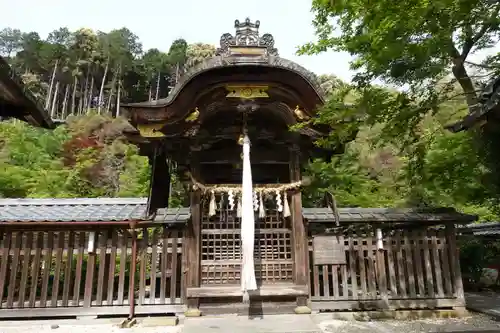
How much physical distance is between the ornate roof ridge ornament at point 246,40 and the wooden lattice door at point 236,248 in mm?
3356

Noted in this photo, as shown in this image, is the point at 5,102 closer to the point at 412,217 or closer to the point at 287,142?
the point at 287,142

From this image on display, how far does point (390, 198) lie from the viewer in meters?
19.0

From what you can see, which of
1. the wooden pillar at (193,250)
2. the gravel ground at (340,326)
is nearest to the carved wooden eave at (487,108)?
the gravel ground at (340,326)

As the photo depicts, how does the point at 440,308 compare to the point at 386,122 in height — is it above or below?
below

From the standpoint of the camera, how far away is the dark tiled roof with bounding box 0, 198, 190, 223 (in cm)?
714

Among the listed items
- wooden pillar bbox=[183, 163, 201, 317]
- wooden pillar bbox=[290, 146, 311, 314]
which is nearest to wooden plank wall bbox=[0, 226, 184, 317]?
wooden pillar bbox=[183, 163, 201, 317]

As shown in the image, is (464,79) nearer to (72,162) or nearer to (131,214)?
(131,214)

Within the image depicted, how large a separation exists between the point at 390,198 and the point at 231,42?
49.7 ft

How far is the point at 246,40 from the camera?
709cm

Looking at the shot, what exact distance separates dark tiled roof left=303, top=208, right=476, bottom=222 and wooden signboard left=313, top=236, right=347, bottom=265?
1.45 feet

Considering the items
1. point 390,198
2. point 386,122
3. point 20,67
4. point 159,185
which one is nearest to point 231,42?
point 386,122

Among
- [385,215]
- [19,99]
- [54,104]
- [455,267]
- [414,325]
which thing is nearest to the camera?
[19,99]

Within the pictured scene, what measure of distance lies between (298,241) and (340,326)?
1781mm

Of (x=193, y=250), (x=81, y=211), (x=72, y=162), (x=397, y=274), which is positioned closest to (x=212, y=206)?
(x=193, y=250)
